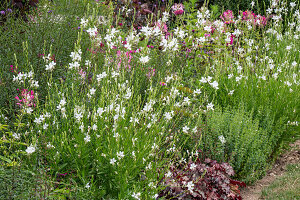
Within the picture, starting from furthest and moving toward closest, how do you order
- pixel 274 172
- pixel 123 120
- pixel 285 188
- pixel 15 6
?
pixel 15 6
pixel 274 172
pixel 285 188
pixel 123 120

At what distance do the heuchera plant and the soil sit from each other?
26cm

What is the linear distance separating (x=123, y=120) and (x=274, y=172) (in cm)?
231

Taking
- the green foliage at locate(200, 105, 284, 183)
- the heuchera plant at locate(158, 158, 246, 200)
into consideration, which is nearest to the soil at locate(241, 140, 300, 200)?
the green foliage at locate(200, 105, 284, 183)

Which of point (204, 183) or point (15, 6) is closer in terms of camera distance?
point (204, 183)

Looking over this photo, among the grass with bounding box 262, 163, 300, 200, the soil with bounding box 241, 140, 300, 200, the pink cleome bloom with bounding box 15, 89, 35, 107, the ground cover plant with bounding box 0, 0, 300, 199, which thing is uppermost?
the pink cleome bloom with bounding box 15, 89, 35, 107

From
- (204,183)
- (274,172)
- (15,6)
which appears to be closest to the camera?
(204,183)

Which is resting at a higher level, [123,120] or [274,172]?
[123,120]

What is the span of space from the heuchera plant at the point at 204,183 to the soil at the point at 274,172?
26 cm

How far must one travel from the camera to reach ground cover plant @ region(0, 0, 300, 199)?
9.19 feet

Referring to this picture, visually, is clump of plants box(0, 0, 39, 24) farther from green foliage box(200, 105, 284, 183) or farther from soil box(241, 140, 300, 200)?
soil box(241, 140, 300, 200)

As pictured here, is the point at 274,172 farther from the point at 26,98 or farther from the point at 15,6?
the point at 15,6

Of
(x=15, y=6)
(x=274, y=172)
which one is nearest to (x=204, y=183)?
(x=274, y=172)

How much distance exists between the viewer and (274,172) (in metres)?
4.33

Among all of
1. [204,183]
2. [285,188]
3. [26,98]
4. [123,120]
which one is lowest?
[285,188]
